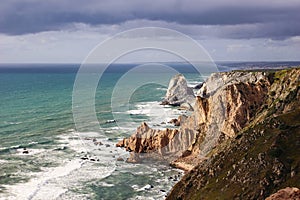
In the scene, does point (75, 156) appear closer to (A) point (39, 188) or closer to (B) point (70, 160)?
(B) point (70, 160)

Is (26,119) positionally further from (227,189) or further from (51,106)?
(227,189)

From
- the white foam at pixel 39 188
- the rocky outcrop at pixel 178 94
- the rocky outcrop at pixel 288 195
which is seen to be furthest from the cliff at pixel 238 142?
the rocky outcrop at pixel 178 94

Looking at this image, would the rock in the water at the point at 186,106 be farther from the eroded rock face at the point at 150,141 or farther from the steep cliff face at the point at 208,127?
the eroded rock face at the point at 150,141

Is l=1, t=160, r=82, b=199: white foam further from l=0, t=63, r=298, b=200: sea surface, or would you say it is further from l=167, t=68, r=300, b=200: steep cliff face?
l=167, t=68, r=300, b=200: steep cliff face

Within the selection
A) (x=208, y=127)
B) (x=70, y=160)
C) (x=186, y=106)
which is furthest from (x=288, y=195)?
(x=186, y=106)

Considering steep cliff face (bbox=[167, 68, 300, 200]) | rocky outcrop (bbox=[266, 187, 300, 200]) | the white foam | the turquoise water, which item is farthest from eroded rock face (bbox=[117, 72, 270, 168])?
rocky outcrop (bbox=[266, 187, 300, 200])
